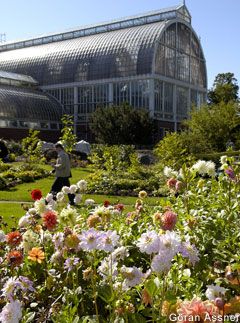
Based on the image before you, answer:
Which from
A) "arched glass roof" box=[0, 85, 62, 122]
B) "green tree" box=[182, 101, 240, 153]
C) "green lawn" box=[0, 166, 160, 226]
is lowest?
"green lawn" box=[0, 166, 160, 226]

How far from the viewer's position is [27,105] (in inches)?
1751

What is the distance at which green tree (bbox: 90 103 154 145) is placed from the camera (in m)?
34.0

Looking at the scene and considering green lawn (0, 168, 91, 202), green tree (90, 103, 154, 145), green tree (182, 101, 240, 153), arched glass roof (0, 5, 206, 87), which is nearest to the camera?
green lawn (0, 168, 91, 202)

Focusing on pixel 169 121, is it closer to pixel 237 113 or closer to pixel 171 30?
pixel 171 30

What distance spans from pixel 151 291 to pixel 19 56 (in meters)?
54.3

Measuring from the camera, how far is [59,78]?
4928 cm

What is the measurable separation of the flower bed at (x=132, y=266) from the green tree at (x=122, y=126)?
2976cm

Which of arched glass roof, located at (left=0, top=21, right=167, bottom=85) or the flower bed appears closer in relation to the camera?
the flower bed

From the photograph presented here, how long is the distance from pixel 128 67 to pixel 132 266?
42.2 meters

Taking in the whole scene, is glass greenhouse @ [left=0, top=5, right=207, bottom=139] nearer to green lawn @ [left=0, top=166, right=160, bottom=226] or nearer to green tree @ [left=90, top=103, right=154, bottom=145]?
green tree @ [left=90, top=103, right=154, bottom=145]

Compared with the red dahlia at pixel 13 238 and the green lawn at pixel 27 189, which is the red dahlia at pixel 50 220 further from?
the green lawn at pixel 27 189

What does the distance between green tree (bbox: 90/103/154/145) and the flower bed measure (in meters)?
29.8

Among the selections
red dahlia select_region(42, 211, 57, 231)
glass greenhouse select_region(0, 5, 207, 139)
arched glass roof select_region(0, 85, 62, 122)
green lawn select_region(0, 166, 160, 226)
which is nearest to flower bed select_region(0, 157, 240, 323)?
red dahlia select_region(42, 211, 57, 231)

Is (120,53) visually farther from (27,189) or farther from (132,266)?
(132,266)
